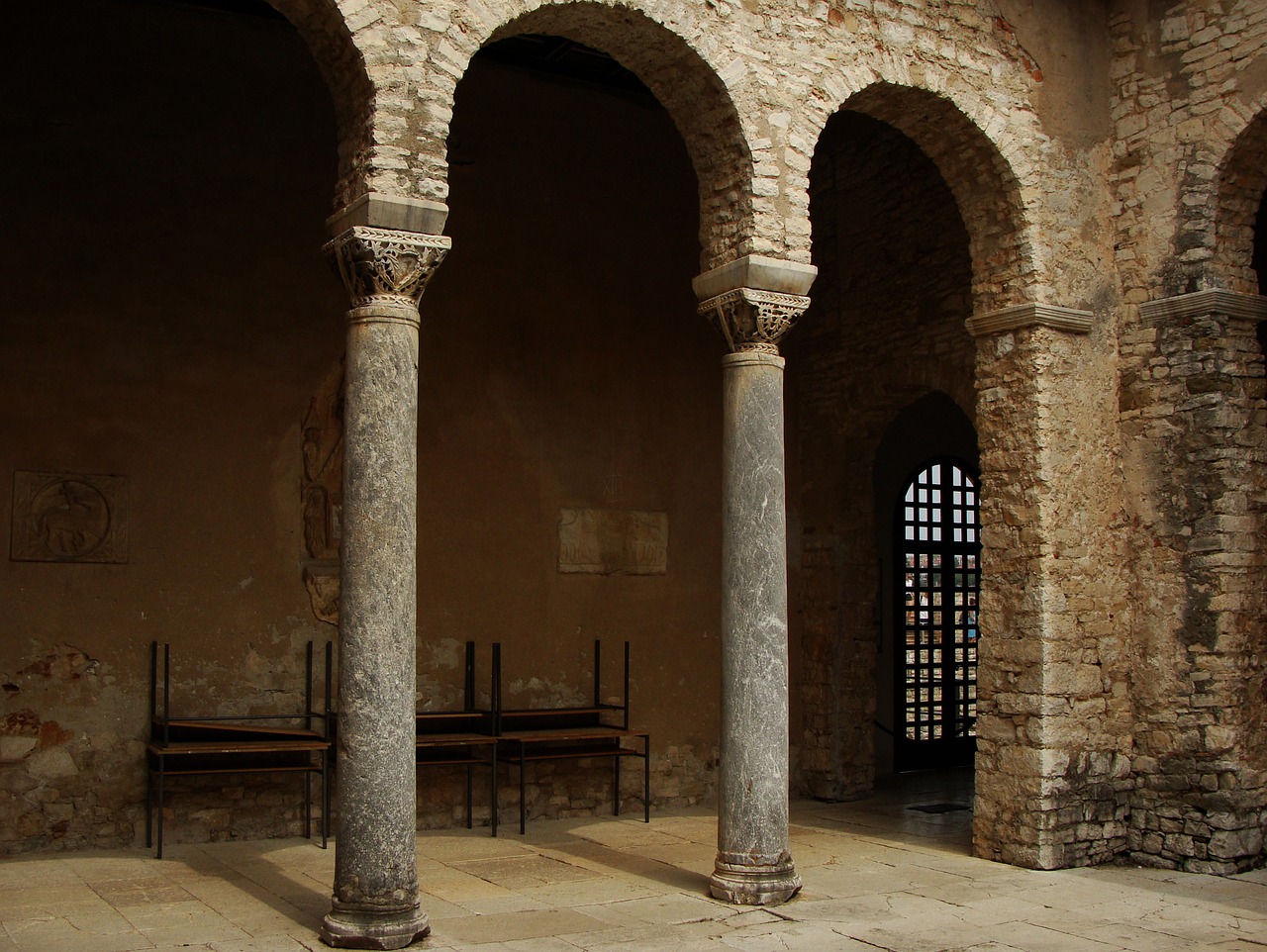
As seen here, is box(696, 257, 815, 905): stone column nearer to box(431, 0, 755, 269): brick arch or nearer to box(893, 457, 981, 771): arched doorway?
box(431, 0, 755, 269): brick arch

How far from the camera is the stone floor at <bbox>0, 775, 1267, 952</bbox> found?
19.2ft

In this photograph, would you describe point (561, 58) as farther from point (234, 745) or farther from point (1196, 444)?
point (234, 745)

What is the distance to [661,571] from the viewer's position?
9844mm

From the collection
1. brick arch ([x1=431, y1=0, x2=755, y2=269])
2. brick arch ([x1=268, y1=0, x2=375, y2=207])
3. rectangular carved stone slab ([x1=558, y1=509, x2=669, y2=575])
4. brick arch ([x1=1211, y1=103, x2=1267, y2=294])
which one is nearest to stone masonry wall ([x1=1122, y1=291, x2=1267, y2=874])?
brick arch ([x1=1211, y1=103, x2=1267, y2=294])

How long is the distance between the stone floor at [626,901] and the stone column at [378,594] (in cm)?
28

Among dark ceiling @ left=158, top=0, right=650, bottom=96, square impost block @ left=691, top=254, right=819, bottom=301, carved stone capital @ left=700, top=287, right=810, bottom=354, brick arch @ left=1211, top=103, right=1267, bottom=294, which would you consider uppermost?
dark ceiling @ left=158, top=0, right=650, bottom=96

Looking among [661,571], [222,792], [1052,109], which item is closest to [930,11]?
[1052,109]

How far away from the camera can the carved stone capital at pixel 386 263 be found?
19.0 ft

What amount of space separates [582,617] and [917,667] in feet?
13.7

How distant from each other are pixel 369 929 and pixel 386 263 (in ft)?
9.28

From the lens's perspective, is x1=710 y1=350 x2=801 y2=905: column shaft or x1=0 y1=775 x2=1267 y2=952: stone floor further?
x1=710 y1=350 x2=801 y2=905: column shaft

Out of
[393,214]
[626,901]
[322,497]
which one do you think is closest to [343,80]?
[393,214]

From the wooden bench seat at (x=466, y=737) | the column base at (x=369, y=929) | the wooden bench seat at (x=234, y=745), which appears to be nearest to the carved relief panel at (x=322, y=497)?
the wooden bench seat at (x=234, y=745)

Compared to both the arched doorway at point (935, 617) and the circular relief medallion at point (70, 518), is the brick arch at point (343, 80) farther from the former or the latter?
the arched doorway at point (935, 617)
